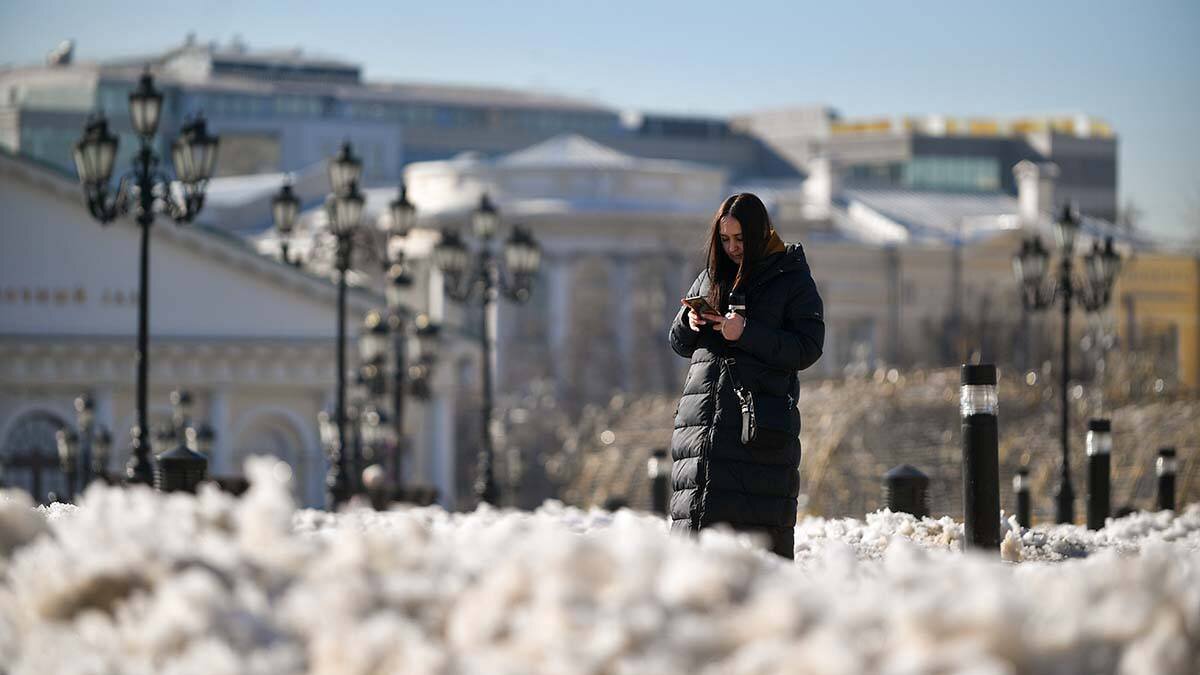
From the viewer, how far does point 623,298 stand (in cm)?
9400

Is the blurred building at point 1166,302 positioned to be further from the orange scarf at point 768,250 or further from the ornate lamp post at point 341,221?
the orange scarf at point 768,250

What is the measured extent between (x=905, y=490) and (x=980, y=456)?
3.37m

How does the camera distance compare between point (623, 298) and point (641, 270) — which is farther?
point (623, 298)

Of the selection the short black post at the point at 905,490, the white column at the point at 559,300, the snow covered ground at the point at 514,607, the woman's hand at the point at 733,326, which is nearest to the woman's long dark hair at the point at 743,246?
the woman's hand at the point at 733,326

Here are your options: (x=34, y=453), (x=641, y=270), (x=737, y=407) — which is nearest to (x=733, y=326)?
(x=737, y=407)

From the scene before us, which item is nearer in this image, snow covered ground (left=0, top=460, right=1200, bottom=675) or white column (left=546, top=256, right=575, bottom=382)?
snow covered ground (left=0, top=460, right=1200, bottom=675)

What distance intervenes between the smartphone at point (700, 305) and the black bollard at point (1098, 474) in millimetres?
9753

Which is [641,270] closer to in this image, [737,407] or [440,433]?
[440,433]

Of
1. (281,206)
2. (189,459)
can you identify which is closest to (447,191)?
(281,206)

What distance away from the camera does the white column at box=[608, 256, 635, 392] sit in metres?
92.4

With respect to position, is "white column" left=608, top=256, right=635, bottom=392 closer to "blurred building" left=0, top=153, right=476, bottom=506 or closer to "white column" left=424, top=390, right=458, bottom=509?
"white column" left=424, top=390, right=458, bottom=509

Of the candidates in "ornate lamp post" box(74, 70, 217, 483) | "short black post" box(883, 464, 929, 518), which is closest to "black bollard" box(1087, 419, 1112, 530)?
"short black post" box(883, 464, 929, 518)

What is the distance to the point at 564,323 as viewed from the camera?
3696 inches

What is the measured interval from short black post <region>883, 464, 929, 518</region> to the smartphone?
4.27 meters
